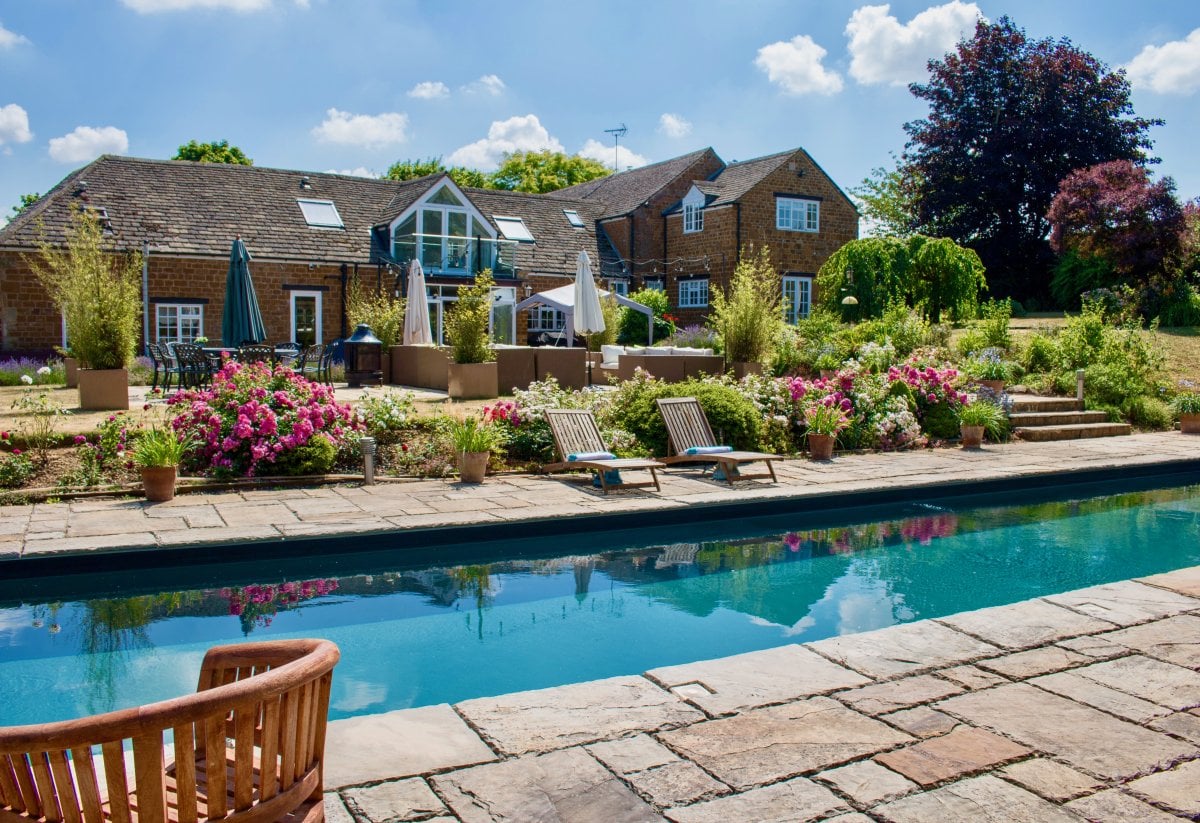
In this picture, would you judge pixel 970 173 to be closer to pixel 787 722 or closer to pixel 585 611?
pixel 585 611

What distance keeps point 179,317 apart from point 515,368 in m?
11.6

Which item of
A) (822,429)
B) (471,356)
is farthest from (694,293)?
(822,429)

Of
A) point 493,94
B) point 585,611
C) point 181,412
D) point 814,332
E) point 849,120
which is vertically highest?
point 493,94

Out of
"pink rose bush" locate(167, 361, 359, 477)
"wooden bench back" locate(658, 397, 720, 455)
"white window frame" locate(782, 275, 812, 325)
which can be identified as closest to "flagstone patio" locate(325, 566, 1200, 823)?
"wooden bench back" locate(658, 397, 720, 455)

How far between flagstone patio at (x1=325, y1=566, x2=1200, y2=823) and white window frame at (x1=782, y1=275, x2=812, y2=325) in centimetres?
2565

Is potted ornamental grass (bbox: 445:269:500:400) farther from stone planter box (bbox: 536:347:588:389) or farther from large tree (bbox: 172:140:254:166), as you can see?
large tree (bbox: 172:140:254:166)

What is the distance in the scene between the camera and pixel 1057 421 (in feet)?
46.1

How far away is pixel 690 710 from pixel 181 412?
23.5ft

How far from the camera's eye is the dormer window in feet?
98.9

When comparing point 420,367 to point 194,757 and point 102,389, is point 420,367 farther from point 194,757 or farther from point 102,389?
point 194,757

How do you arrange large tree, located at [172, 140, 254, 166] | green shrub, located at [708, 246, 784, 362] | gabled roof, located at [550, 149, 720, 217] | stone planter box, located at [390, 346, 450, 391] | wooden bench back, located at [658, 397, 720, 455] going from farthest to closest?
1. large tree, located at [172, 140, 254, 166]
2. gabled roof, located at [550, 149, 720, 217]
3. stone planter box, located at [390, 346, 450, 391]
4. green shrub, located at [708, 246, 784, 362]
5. wooden bench back, located at [658, 397, 720, 455]

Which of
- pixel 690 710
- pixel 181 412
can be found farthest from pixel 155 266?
pixel 690 710

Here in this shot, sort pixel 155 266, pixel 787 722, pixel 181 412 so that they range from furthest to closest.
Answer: pixel 155 266, pixel 181 412, pixel 787 722

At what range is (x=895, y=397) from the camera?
1255cm
